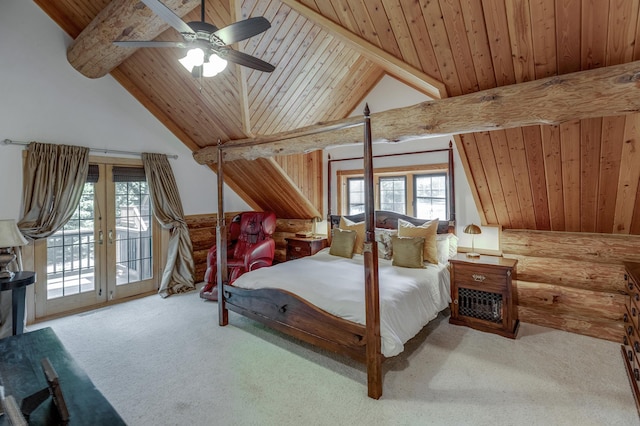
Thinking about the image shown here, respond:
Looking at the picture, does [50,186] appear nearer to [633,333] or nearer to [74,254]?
[74,254]

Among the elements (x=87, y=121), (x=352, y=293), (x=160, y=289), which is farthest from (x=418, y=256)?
(x=87, y=121)

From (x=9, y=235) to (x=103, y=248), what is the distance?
4.51 ft

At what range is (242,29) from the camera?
2.12 meters

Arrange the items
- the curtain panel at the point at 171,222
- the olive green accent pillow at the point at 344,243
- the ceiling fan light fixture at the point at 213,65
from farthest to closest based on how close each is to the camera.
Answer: the curtain panel at the point at 171,222
the olive green accent pillow at the point at 344,243
the ceiling fan light fixture at the point at 213,65

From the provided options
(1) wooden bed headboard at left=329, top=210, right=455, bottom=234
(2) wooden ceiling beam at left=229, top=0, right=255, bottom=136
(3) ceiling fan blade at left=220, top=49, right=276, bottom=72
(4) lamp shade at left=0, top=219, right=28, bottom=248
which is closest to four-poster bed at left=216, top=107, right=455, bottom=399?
(2) wooden ceiling beam at left=229, top=0, right=255, bottom=136

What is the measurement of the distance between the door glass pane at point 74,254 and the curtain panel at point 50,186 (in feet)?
0.68

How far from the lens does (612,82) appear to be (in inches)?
77.7

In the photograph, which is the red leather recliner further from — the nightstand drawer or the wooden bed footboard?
the nightstand drawer

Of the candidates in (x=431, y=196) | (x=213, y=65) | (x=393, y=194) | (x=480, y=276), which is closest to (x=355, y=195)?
(x=393, y=194)

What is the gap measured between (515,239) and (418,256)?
130 cm

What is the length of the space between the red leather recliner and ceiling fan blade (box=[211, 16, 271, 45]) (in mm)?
3047

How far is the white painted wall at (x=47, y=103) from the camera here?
3.61 meters

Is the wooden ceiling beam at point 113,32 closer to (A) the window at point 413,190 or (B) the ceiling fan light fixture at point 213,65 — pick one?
(B) the ceiling fan light fixture at point 213,65

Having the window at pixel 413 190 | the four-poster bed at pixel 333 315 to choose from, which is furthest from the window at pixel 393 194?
the four-poster bed at pixel 333 315
